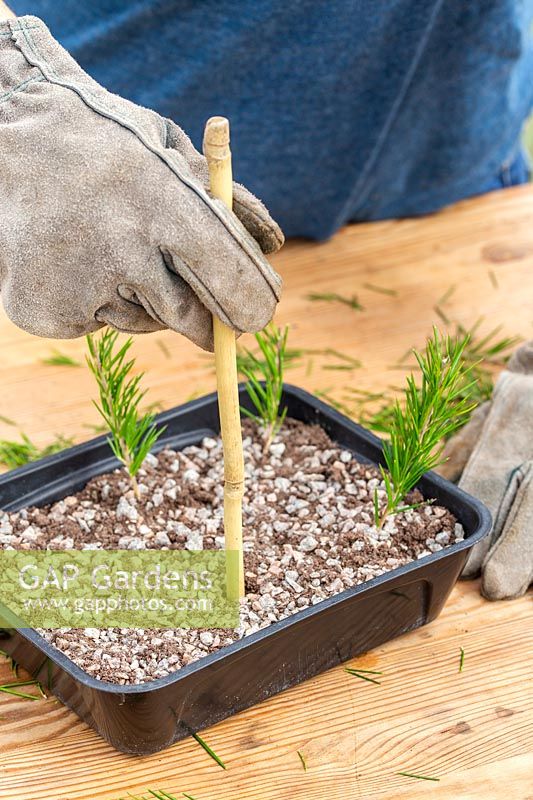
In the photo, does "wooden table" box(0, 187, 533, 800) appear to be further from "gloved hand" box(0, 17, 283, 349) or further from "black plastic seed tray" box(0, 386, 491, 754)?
"gloved hand" box(0, 17, 283, 349)

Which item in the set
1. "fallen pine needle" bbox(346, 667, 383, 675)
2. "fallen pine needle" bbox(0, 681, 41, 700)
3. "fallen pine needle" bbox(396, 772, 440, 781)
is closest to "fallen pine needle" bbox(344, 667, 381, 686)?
"fallen pine needle" bbox(346, 667, 383, 675)

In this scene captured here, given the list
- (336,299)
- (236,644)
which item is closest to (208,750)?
(236,644)

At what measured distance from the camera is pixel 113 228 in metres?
0.72

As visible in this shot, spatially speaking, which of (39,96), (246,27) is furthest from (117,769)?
(246,27)

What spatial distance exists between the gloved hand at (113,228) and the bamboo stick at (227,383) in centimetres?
2

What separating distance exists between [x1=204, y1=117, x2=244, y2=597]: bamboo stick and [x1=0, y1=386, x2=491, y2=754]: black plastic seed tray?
8cm

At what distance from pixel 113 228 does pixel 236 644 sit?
33 cm

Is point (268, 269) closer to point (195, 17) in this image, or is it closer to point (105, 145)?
point (105, 145)

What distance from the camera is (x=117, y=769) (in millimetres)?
857

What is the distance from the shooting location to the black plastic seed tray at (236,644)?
0.81 meters

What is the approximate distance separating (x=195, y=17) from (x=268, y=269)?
83 centimetres

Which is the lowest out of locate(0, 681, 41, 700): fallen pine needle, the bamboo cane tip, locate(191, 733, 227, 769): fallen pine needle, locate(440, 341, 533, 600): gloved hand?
locate(191, 733, 227, 769): fallen pine needle

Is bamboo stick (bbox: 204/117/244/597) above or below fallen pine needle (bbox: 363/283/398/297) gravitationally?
above

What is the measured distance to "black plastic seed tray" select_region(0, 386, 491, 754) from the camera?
814 millimetres
